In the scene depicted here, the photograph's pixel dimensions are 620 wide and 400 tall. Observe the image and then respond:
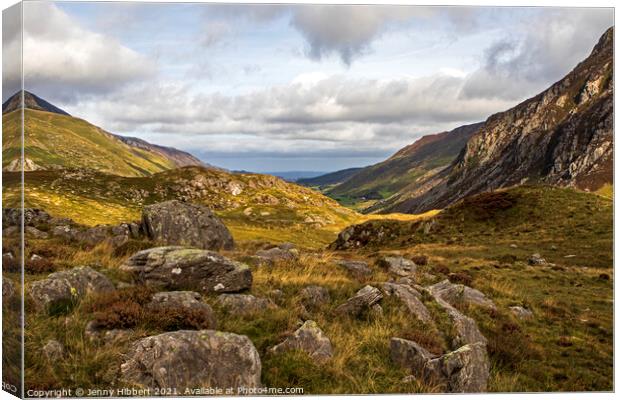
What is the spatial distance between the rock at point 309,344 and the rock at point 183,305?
1.48m

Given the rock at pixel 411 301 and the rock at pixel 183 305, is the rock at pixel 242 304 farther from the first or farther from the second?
the rock at pixel 411 301

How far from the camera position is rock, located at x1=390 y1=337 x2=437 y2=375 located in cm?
905

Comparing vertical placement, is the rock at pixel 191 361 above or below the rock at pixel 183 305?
below

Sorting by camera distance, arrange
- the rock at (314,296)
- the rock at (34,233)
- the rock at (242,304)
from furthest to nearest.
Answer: the rock at (34,233) < the rock at (314,296) < the rock at (242,304)

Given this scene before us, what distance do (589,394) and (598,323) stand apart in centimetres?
363

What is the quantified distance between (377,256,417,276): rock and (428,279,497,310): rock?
3354 millimetres

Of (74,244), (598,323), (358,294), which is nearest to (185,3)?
(358,294)

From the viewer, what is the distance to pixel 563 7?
11.9 metres

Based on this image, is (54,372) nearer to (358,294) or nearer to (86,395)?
(86,395)

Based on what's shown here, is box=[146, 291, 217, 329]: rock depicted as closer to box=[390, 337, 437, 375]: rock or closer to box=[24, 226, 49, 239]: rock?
box=[390, 337, 437, 375]: rock

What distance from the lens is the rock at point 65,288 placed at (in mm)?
8992

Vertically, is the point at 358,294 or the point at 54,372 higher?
the point at 358,294

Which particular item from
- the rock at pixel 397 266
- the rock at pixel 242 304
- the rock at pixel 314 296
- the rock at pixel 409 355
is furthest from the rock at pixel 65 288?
the rock at pixel 397 266

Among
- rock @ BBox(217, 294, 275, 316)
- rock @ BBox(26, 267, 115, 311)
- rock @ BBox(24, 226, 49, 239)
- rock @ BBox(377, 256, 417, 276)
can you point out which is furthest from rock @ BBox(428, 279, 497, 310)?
rock @ BBox(24, 226, 49, 239)
